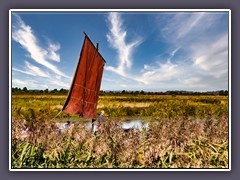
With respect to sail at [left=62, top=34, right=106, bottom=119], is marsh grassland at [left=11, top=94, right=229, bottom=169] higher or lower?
lower

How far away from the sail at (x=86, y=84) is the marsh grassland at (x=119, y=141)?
0.30 metres

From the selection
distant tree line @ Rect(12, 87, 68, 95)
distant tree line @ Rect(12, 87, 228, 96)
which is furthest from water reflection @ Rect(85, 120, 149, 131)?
distant tree line @ Rect(12, 87, 68, 95)

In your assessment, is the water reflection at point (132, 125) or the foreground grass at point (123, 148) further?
the water reflection at point (132, 125)

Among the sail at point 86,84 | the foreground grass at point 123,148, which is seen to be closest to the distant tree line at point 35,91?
the sail at point 86,84

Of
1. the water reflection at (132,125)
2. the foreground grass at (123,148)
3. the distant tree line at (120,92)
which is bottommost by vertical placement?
the foreground grass at (123,148)

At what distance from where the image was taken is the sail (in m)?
5.58

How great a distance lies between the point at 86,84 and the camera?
20.7 ft

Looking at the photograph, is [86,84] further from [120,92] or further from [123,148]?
[123,148]

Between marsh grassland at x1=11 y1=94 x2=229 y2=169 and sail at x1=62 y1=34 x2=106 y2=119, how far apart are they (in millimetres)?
305

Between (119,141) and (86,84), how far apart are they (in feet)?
5.11

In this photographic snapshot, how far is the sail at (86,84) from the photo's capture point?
5582 mm

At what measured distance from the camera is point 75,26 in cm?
528

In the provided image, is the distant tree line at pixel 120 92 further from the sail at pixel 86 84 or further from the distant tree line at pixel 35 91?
the sail at pixel 86 84

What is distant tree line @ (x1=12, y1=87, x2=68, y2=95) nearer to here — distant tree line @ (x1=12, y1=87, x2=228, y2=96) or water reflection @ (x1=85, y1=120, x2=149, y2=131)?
distant tree line @ (x1=12, y1=87, x2=228, y2=96)
